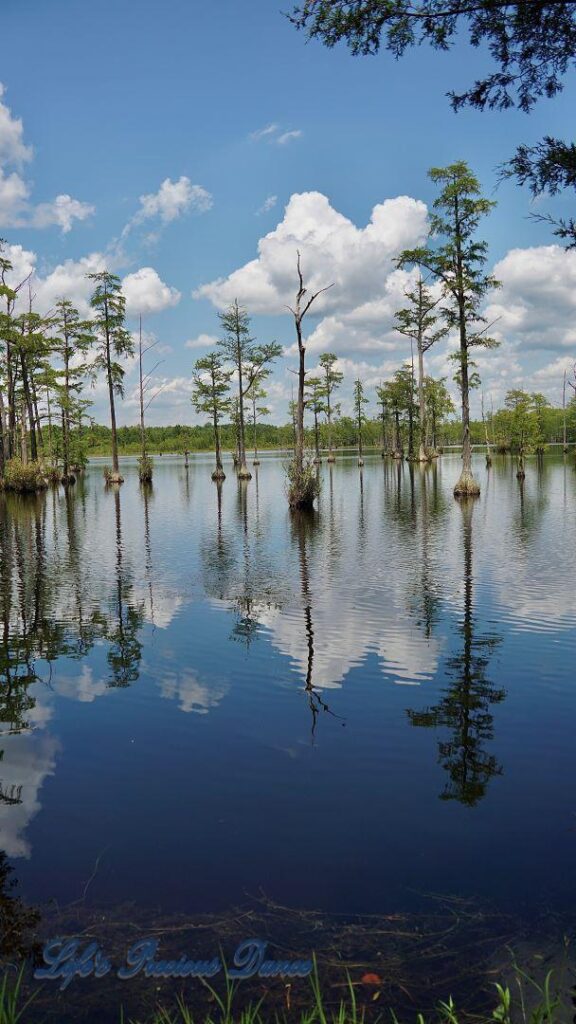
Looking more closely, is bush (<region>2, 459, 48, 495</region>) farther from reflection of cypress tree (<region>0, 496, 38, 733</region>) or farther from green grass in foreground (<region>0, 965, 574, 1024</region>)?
green grass in foreground (<region>0, 965, 574, 1024</region>)

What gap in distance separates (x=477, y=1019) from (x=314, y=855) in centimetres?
158

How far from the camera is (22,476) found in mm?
40500

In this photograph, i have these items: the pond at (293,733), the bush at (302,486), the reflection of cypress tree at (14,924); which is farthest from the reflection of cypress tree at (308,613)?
the reflection of cypress tree at (14,924)

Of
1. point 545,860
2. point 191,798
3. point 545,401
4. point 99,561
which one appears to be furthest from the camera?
point 545,401

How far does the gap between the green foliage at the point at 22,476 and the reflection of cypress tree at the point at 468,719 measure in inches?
1421

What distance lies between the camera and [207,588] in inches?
558

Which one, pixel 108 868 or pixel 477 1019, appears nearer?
pixel 477 1019

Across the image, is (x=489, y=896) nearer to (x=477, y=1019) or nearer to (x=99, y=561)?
(x=477, y=1019)

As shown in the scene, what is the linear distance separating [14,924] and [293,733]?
127 inches

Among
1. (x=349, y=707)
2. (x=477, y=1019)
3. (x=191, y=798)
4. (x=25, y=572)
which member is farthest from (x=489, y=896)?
(x=25, y=572)

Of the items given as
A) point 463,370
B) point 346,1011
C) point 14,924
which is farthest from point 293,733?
point 463,370

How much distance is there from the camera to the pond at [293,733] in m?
4.48

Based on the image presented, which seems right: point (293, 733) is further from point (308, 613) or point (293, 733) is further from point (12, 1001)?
point (308, 613)

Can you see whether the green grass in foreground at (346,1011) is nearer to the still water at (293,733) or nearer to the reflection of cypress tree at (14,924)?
the reflection of cypress tree at (14,924)
